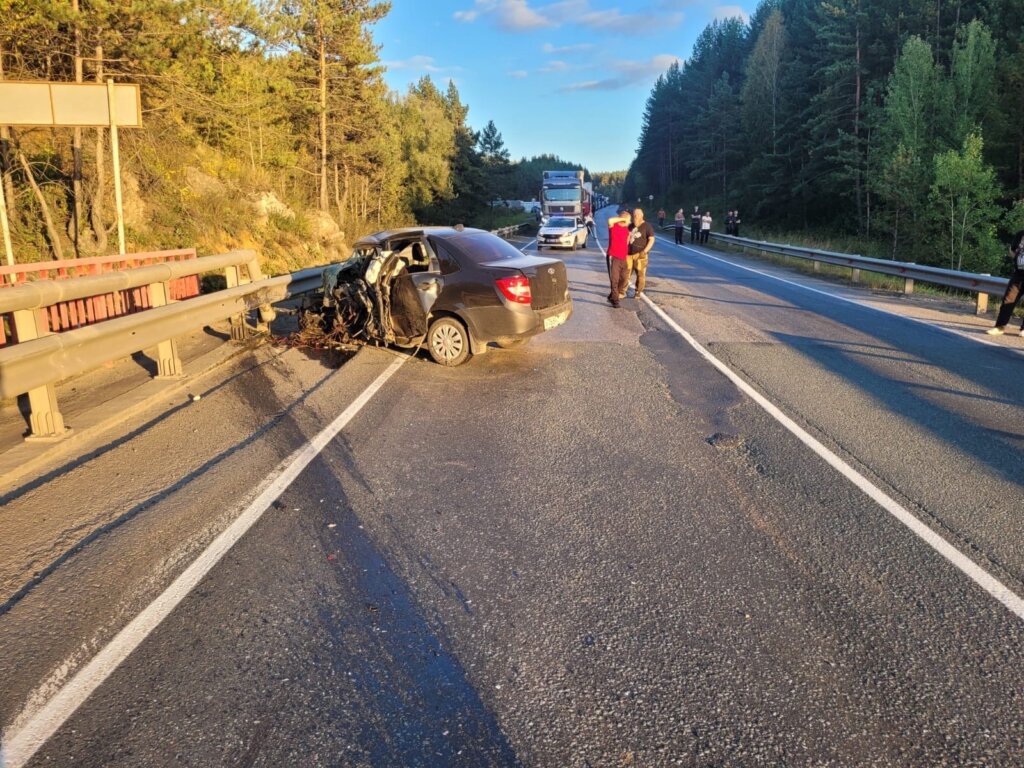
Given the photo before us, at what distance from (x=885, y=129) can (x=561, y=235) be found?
15.5 m

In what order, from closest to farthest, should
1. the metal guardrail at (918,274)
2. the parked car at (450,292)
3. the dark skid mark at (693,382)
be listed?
the dark skid mark at (693,382) → the parked car at (450,292) → the metal guardrail at (918,274)

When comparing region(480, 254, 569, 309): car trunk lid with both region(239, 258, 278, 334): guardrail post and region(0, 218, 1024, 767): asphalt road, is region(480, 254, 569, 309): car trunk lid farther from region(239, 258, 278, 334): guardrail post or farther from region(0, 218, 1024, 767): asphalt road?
→ region(239, 258, 278, 334): guardrail post

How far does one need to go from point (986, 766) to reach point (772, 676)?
758 mm

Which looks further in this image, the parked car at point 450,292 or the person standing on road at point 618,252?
the person standing on road at point 618,252

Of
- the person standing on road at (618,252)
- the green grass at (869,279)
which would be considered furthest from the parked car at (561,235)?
the person standing on road at (618,252)

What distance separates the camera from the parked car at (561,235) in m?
31.5

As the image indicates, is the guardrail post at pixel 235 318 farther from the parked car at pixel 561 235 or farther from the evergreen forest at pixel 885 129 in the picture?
the evergreen forest at pixel 885 129

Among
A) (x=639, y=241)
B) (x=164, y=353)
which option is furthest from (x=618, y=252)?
(x=164, y=353)

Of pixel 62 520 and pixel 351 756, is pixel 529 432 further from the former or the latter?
pixel 351 756

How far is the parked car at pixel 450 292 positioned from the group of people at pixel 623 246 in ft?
15.9

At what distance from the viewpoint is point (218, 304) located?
8867 millimetres

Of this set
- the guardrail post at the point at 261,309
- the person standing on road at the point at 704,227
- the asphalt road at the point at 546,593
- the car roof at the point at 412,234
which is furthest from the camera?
the person standing on road at the point at 704,227

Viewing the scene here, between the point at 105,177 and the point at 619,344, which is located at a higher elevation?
the point at 105,177

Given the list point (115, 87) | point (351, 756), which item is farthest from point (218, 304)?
point (351, 756)
